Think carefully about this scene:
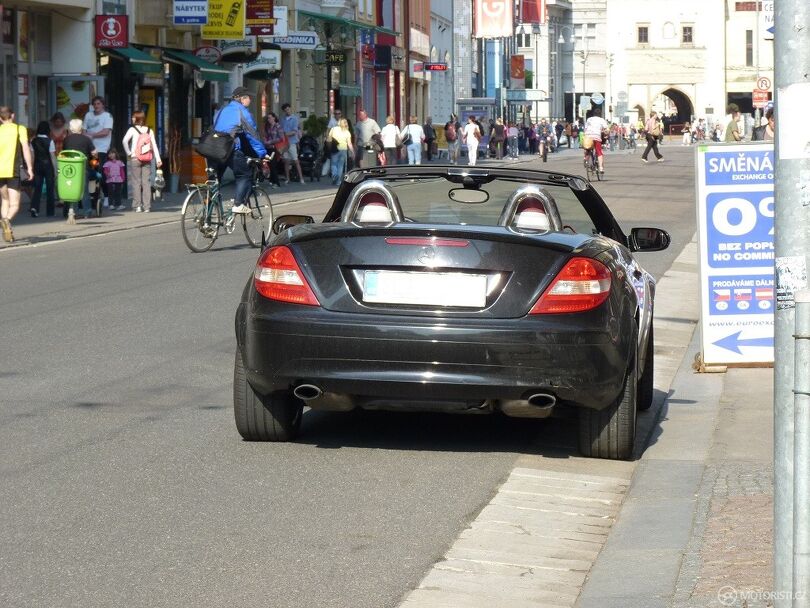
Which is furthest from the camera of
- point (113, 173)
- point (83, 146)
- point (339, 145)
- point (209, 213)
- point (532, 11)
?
point (532, 11)

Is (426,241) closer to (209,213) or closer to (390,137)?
(209,213)

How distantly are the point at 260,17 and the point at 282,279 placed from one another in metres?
33.7

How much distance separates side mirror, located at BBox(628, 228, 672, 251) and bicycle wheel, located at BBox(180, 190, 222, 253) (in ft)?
36.0

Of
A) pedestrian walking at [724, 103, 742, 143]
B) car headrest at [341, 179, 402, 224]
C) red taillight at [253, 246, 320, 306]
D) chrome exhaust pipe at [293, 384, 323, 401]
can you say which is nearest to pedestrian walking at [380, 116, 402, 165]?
Answer: pedestrian walking at [724, 103, 742, 143]

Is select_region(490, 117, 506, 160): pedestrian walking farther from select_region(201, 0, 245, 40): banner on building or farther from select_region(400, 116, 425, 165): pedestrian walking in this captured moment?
select_region(201, 0, 245, 40): banner on building

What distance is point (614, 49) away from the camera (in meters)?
134

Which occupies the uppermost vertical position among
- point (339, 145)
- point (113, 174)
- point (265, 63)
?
point (265, 63)

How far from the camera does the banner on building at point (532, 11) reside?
109938 millimetres

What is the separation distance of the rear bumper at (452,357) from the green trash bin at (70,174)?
17988 millimetres

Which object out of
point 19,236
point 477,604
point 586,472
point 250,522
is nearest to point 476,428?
point 586,472

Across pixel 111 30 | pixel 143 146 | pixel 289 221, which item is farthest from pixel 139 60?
pixel 289 221

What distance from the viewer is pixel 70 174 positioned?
24531mm

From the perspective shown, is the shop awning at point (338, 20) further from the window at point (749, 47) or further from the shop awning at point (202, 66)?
the window at point (749, 47)

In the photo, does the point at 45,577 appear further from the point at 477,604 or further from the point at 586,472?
the point at 586,472
